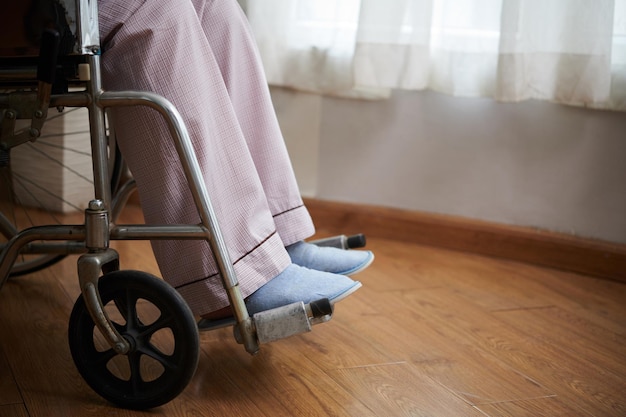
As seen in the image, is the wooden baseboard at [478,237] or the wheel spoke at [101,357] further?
the wooden baseboard at [478,237]

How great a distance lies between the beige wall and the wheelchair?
0.92 m

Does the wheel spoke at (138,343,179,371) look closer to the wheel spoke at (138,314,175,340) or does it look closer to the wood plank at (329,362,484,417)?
the wheel spoke at (138,314,175,340)

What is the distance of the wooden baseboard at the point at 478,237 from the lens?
1588mm

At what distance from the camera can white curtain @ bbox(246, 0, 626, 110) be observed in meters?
1.48

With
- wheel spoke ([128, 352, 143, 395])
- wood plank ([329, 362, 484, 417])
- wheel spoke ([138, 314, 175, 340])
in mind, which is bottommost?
wood plank ([329, 362, 484, 417])

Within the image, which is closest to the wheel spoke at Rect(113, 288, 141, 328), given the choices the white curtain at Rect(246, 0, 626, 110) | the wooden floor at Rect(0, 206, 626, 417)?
the wooden floor at Rect(0, 206, 626, 417)

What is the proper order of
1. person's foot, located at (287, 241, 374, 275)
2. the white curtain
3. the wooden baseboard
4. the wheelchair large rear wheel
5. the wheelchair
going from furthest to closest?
the wheelchair large rear wheel
the wooden baseboard
the white curtain
person's foot, located at (287, 241, 374, 275)
the wheelchair

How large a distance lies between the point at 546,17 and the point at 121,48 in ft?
3.10

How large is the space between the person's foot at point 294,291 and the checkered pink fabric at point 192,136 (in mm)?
15

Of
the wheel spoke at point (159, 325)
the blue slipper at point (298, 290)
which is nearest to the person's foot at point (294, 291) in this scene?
the blue slipper at point (298, 290)

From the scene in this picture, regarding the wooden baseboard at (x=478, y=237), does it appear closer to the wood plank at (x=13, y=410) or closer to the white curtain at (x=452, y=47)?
the white curtain at (x=452, y=47)

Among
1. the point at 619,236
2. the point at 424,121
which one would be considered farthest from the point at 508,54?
the point at 619,236

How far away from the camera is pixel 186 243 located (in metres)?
0.94

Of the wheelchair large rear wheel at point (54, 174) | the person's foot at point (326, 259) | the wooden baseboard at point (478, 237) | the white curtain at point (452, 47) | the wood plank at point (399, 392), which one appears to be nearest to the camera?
the wood plank at point (399, 392)
